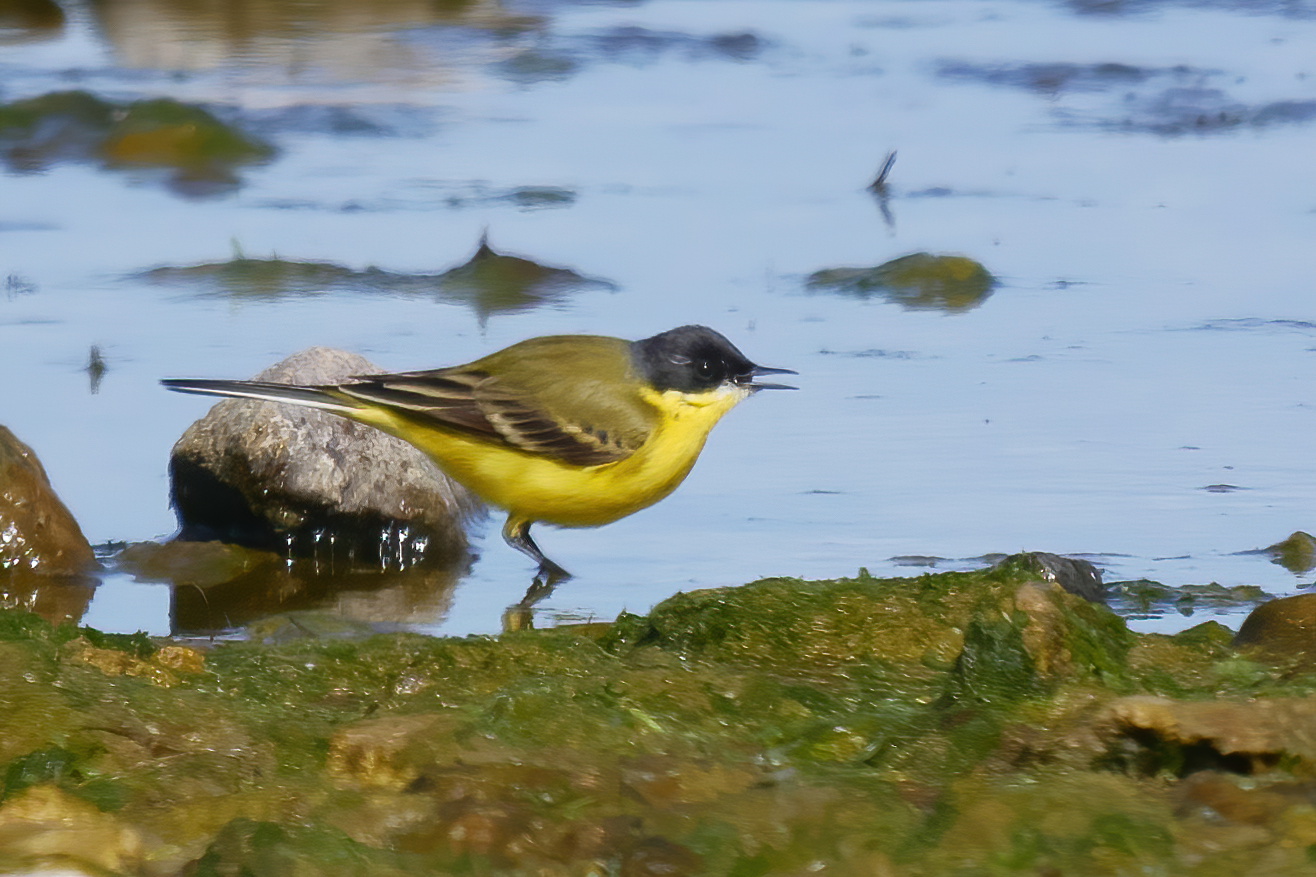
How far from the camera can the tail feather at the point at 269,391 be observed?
7.01 meters

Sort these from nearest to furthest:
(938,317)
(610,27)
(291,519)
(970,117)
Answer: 1. (291,519)
2. (938,317)
3. (970,117)
4. (610,27)

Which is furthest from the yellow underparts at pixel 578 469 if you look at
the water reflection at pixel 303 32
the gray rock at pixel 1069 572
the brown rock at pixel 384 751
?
the water reflection at pixel 303 32

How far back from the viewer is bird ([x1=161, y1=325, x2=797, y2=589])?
23.5 ft

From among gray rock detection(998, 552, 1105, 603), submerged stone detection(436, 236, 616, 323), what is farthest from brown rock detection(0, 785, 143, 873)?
submerged stone detection(436, 236, 616, 323)

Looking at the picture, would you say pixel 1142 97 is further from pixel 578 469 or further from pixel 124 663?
pixel 124 663

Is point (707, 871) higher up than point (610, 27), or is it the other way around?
point (610, 27)

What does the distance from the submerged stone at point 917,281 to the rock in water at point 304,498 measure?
3.14 m

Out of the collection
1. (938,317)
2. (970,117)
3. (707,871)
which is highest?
(970,117)

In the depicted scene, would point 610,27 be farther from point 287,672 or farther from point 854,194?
point 287,672

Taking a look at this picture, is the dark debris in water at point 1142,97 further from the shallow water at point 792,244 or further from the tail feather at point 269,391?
the tail feather at point 269,391

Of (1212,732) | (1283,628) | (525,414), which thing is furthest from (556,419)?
(1212,732)

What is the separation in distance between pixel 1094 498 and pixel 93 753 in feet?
14.6

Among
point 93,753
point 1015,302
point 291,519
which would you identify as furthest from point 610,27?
point 93,753

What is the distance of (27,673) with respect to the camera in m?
4.01
